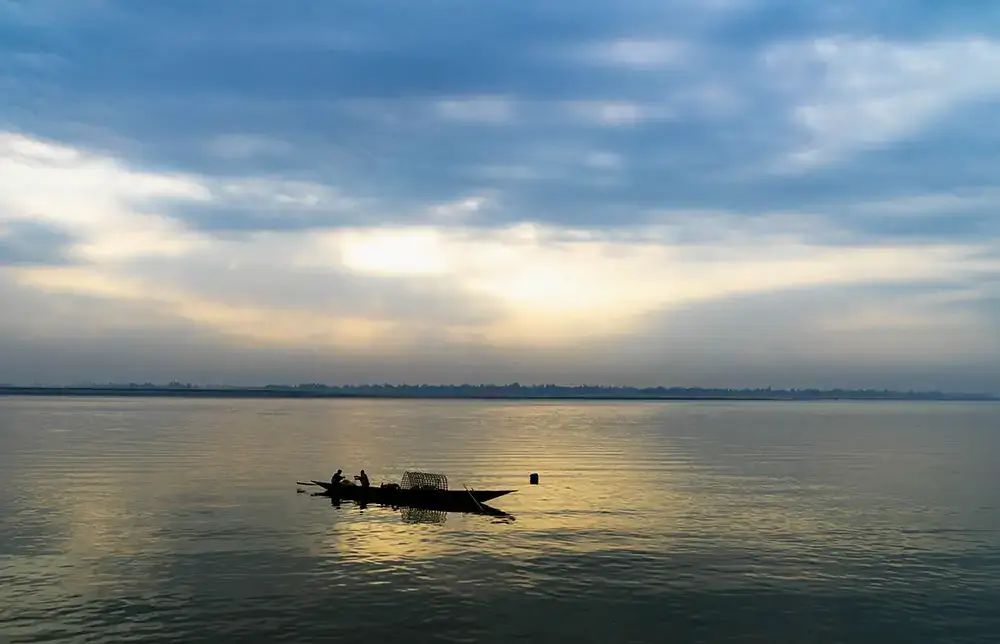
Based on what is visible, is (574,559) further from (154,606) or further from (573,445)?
(573,445)

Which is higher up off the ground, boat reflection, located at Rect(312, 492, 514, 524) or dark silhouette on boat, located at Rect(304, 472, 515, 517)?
dark silhouette on boat, located at Rect(304, 472, 515, 517)

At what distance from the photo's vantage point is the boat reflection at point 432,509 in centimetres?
4753

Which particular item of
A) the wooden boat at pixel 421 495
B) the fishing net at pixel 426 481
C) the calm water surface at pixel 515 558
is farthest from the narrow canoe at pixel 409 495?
the calm water surface at pixel 515 558

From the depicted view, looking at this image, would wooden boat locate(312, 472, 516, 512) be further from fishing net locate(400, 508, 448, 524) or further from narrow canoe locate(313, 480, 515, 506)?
fishing net locate(400, 508, 448, 524)

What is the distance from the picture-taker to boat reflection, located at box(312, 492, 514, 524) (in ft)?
156

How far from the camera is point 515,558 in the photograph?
1428 inches

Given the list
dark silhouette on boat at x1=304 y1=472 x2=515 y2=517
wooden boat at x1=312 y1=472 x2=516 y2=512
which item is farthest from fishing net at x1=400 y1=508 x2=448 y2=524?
wooden boat at x1=312 y1=472 x2=516 y2=512

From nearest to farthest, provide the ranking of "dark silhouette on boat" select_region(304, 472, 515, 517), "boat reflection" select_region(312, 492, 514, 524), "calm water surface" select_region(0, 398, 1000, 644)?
1. "calm water surface" select_region(0, 398, 1000, 644)
2. "boat reflection" select_region(312, 492, 514, 524)
3. "dark silhouette on boat" select_region(304, 472, 515, 517)

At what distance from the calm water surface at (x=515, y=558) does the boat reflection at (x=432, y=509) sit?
1.09 metres

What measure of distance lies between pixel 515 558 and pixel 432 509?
15.2 m

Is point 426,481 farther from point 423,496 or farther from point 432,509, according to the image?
point 432,509

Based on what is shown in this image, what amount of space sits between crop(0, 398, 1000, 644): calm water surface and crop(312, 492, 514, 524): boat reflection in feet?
3.59

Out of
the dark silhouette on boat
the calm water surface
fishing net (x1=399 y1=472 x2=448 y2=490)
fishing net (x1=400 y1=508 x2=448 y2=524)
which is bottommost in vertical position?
fishing net (x1=400 y1=508 x2=448 y2=524)

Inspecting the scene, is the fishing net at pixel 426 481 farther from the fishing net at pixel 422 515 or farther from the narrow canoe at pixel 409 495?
the fishing net at pixel 422 515
